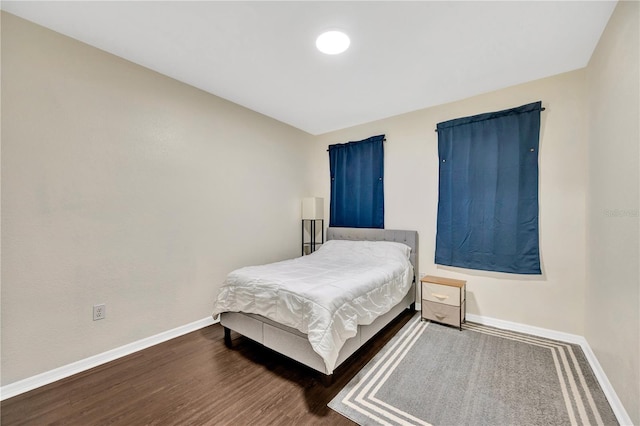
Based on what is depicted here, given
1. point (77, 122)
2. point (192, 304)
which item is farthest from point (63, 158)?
point (192, 304)

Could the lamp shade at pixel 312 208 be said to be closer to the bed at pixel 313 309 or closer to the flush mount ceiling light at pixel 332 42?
the bed at pixel 313 309

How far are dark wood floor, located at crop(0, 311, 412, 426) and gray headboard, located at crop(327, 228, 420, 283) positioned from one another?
1.43 metres

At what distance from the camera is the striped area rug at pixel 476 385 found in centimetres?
157

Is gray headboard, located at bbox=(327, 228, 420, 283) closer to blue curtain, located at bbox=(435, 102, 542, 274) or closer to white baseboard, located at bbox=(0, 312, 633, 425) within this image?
blue curtain, located at bbox=(435, 102, 542, 274)

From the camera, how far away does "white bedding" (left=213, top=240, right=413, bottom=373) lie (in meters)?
1.79

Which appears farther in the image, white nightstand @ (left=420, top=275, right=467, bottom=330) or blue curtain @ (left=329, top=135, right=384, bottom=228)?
blue curtain @ (left=329, top=135, right=384, bottom=228)

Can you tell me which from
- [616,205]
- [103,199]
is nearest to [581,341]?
[616,205]

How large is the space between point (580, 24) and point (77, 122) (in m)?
3.92

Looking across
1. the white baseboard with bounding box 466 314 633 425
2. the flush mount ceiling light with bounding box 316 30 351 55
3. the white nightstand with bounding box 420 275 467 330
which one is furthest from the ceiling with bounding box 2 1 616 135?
the white baseboard with bounding box 466 314 633 425

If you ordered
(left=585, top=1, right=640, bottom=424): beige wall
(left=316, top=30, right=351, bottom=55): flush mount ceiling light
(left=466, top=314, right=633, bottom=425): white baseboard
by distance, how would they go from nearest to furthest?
(left=585, top=1, right=640, bottom=424): beige wall < (left=466, top=314, right=633, bottom=425): white baseboard < (left=316, top=30, right=351, bottom=55): flush mount ceiling light

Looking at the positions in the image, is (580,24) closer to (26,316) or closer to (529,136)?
(529,136)

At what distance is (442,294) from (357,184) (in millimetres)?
1887

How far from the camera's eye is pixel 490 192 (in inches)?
111

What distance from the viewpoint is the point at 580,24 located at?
1.86m
